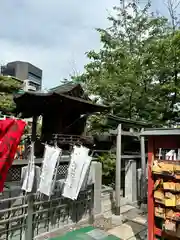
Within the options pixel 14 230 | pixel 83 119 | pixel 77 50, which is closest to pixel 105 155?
pixel 83 119

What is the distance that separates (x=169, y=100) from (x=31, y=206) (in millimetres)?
9482

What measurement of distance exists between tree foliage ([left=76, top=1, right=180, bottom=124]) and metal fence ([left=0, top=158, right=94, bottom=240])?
259 inches

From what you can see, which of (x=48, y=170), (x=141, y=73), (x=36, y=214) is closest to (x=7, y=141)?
(x=48, y=170)

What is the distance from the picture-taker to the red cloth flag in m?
3.66

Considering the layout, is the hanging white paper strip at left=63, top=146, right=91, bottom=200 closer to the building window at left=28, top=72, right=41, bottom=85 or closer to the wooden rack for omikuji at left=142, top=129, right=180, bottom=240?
the wooden rack for omikuji at left=142, top=129, right=180, bottom=240

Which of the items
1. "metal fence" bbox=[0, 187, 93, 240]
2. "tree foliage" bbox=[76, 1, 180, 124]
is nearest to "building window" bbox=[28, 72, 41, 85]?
"tree foliage" bbox=[76, 1, 180, 124]

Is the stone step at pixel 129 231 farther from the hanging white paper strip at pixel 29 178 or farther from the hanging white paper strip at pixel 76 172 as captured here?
the hanging white paper strip at pixel 29 178

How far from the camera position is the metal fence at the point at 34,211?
442 centimetres

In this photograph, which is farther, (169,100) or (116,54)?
(116,54)

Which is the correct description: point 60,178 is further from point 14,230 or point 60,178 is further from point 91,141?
point 91,141

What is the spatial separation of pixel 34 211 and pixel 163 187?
9.08 feet

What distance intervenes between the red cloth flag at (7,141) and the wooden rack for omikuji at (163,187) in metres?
2.53

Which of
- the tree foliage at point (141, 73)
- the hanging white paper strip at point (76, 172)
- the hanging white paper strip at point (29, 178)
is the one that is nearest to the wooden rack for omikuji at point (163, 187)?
the hanging white paper strip at point (76, 172)

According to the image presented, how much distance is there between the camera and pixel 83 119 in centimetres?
1128
